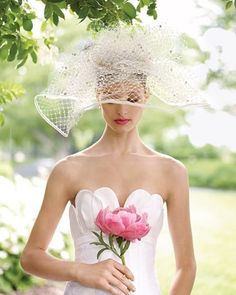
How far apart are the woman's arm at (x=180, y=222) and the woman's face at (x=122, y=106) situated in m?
0.21

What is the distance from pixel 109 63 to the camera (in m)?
2.00

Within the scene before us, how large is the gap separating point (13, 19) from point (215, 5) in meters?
9.95

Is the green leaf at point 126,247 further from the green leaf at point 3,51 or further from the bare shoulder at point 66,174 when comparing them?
the green leaf at point 3,51

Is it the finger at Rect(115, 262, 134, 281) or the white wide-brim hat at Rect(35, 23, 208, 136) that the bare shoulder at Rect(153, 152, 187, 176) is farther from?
the finger at Rect(115, 262, 134, 281)

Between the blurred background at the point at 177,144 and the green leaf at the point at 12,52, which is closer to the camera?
the green leaf at the point at 12,52

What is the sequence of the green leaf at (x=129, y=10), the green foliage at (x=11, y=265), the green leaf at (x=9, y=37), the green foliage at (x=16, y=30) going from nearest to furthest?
the green leaf at (x=129, y=10) → the green foliage at (x=16, y=30) → the green leaf at (x=9, y=37) → the green foliage at (x=11, y=265)

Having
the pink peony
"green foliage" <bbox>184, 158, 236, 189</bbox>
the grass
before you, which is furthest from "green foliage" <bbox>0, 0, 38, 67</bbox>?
"green foliage" <bbox>184, 158, 236, 189</bbox>

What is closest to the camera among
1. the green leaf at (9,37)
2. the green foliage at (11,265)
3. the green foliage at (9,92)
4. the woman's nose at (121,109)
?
the woman's nose at (121,109)

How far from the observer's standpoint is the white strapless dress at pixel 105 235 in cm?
200

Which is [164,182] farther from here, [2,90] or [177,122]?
[177,122]

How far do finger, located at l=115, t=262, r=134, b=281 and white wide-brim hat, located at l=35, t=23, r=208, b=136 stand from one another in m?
0.46

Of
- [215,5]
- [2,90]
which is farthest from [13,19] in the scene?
[215,5]

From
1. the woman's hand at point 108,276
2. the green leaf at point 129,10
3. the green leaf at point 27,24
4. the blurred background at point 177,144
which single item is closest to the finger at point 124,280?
the woman's hand at point 108,276

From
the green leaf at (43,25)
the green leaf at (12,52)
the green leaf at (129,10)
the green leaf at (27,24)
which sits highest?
the green leaf at (129,10)
